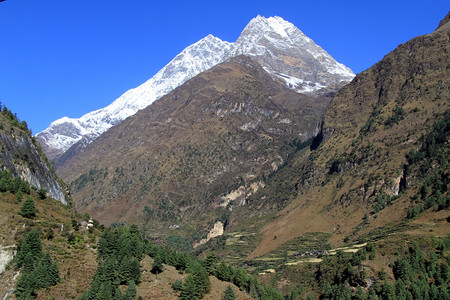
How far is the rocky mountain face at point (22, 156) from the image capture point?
Result: 118938 mm

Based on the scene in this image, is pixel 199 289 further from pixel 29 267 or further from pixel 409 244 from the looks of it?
pixel 409 244

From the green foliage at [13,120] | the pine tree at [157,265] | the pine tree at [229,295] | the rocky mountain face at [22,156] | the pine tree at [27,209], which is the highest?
the green foliage at [13,120]

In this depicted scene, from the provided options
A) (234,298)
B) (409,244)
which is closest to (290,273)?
(409,244)

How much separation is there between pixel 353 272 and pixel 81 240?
97958mm

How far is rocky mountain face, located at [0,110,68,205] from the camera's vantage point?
4683 inches

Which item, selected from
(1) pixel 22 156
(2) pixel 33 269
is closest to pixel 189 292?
(2) pixel 33 269

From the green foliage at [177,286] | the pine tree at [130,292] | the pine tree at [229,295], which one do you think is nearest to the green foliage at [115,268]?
the pine tree at [130,292]

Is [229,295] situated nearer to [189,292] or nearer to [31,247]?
[189,292]

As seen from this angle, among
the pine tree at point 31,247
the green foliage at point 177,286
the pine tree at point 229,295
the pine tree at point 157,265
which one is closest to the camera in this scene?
the pine tree at point 31,247

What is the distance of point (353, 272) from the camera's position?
Result: 156 metres

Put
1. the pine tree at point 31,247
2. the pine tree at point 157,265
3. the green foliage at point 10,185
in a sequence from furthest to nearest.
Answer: the green foliage at point 10,185 → the pine tree at point 157,265 → the pine tree at point 31,247

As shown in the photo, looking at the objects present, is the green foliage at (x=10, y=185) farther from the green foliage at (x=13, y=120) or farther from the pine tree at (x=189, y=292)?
the pine tree at (x=189, y=292)

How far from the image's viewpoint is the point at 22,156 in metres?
127

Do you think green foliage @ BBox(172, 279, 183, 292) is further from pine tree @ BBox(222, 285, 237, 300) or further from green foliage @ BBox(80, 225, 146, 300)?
pine tree @ BBox(222, 285, 237, 300)
